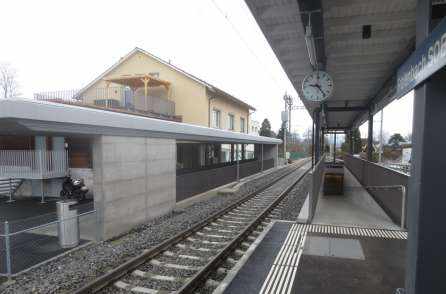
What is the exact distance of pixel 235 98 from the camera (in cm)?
2447

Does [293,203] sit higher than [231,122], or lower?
lower

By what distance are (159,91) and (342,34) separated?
692 inches

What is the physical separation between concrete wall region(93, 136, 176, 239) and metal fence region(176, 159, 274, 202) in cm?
92

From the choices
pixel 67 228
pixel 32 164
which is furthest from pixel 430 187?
pixel 32 164

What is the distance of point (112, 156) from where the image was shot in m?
7.48

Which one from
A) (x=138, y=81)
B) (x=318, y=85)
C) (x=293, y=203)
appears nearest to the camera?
(x=318, y=85)

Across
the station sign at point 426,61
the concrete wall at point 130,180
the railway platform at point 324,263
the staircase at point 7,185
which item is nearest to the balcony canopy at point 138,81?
the staircase at point 7,185

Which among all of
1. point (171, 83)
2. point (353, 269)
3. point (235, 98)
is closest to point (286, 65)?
point (353, 269)

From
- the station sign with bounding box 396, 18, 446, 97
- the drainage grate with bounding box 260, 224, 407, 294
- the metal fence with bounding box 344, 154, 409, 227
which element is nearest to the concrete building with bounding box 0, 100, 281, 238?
the drainage grate with bounding box 260, 224, 407, 294

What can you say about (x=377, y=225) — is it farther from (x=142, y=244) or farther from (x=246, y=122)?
(x=246, y=122)

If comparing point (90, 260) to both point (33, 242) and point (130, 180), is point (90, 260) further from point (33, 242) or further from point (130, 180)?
point (130, 180)

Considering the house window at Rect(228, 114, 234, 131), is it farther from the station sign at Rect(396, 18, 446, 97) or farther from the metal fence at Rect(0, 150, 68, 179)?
the station sign at Rect(396, 18, 446, 97)

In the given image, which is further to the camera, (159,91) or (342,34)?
(159,91)

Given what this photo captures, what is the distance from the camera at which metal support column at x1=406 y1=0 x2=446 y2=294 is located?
2.36 meters
